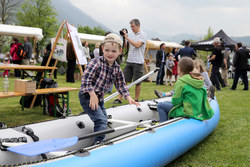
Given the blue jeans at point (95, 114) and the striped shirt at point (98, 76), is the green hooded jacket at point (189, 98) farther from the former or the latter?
the blue jeans at point (95, 114)

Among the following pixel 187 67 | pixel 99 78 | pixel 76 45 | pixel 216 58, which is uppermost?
pixel 76 45

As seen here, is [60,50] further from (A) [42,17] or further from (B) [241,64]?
(A) [42,17]

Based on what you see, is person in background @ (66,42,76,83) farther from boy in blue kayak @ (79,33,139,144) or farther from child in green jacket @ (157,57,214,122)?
boy in blue kayak @ (79,33,139,144)

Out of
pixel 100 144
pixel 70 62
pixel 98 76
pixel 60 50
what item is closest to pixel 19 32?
pixel 70 62

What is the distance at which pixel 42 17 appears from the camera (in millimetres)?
45062

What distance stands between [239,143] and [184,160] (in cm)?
112

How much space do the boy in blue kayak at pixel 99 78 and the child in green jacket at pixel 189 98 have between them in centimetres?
92

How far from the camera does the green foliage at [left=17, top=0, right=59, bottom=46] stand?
44.2 meters

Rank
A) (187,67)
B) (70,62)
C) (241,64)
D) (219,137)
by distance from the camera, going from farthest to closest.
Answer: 1. (70,62)
2. (241,64)
3. (219,137)
4. (187,67)

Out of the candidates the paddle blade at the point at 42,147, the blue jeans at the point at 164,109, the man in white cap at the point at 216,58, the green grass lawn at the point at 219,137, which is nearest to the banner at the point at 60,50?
the green grass lawn at the point at 219,137

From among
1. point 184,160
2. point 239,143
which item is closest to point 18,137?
point 184,160

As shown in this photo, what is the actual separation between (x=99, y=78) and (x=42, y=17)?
152 feet

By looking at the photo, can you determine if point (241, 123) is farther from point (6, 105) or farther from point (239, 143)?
point (6, 105)

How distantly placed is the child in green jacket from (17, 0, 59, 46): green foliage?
43352 millimetres
